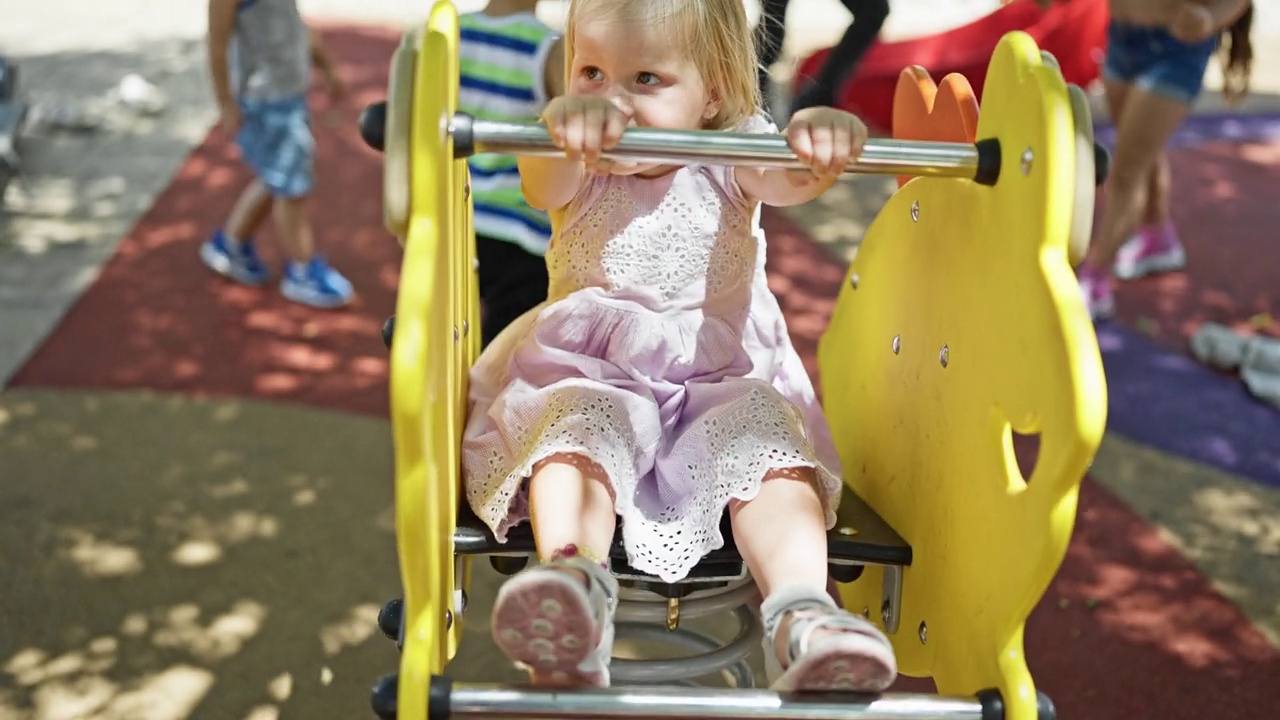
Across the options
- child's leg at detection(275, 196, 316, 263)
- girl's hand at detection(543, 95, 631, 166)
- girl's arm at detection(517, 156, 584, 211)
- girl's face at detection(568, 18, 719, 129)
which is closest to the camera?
girl's hand at detection(543, 95, 631, 166)

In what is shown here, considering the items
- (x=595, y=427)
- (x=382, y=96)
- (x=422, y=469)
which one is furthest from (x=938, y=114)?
(x=382, y=96)

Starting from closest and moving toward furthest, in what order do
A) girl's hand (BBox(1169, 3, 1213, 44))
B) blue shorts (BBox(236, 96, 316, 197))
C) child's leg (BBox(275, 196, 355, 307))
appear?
1. girl's hand (BBox(1169, 3, 1213, 44))
2. blue shorts (BBox(236, 96, 316, 197))
3. child's leg (BBox(275, 196, 355, 307))

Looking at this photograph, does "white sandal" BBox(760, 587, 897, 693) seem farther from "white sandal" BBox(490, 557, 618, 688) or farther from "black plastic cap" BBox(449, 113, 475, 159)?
"black plastic cap" BBox(449, 113, 475, 159)

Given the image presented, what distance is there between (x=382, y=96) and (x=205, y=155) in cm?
135

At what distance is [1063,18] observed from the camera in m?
6.58

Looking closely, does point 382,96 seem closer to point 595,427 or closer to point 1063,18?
point 1063,18

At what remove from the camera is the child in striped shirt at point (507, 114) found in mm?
3305

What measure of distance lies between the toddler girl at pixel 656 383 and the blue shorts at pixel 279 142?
2.49m

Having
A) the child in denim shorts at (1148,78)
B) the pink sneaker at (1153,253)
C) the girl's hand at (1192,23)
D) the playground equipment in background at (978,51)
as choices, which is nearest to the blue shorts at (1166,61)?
the child in denim shorts at (1148,78)

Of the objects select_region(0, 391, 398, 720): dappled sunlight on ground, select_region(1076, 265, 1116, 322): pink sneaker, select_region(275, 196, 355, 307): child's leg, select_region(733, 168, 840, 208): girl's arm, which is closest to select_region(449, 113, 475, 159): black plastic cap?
select_region(733, 168, 840, 208): girl's arm

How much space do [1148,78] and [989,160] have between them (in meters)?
3.14

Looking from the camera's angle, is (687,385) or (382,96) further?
(382,96)

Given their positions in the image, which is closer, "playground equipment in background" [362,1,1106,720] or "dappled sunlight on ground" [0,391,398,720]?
"playground equipment in background" [362,1,1106,720]

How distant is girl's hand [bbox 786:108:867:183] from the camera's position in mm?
2021
